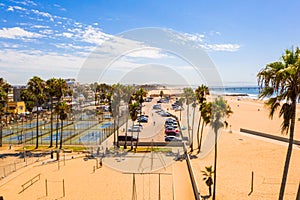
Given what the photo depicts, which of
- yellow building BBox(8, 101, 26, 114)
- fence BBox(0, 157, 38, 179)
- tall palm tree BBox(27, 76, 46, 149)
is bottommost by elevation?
fence BBox(0, 157, 38, 179)

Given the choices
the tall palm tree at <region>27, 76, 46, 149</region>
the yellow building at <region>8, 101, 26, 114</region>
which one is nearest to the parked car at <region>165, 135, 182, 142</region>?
the tall palm tree at <region>27, 76, 46, 149</region>

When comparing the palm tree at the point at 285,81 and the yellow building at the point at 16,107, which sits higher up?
the palm tree at the point at 285,81

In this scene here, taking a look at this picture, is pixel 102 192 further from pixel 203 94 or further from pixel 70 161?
pixel 203 94

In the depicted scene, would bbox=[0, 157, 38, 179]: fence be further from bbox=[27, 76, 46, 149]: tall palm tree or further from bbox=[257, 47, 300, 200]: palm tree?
bbox=[257, 47, 300, 200]: palm tree

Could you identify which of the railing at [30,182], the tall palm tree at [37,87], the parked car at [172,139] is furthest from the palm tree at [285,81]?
the tall palm tree at [37,87]

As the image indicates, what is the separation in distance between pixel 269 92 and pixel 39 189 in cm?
1358

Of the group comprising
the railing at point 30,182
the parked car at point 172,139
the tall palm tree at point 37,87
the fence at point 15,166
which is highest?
the tall palm tree at point 37,87

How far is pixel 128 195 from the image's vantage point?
1314 centimetres

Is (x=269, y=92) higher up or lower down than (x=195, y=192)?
higher up

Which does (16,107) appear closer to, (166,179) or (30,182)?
(30,182)

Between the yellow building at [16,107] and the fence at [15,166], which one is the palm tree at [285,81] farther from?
the yellow building at [16,107]

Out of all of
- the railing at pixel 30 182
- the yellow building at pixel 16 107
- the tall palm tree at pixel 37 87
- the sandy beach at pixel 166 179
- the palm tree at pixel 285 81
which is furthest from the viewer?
the yellow building at pixel 16 107

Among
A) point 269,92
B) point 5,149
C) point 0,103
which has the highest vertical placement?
point 269,92

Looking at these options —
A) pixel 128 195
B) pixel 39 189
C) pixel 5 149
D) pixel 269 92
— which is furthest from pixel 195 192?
pixel 5 149
